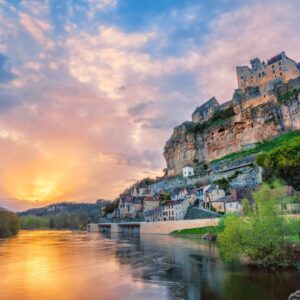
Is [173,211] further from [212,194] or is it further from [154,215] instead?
[212,194]

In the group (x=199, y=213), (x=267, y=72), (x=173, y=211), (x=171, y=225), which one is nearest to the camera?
(x=199, y=213)

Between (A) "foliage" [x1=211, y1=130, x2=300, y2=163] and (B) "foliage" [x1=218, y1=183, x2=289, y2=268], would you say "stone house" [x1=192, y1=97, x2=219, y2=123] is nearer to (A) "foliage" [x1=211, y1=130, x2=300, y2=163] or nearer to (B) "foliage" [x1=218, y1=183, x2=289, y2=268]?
(A) "foliage" [x1=211, y1=130, x2=300, y2=163]

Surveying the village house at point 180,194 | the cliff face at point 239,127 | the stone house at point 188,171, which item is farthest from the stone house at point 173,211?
the cliff face at point 239,127

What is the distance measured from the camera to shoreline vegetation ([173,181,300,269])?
2445 centimetres

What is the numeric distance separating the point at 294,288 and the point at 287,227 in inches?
251

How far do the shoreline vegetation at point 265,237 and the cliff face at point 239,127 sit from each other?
60.3 metres

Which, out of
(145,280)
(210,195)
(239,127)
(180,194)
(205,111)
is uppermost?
(205,111)

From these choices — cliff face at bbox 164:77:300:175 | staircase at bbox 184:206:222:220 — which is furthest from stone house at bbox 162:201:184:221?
cliff face at bbox 164:77:300:175

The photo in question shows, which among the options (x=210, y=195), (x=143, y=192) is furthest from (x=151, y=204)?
(x=210, y=195)

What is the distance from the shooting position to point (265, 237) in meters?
24.2

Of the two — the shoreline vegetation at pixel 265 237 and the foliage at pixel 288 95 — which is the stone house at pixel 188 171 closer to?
the foliage at pixel 288 95

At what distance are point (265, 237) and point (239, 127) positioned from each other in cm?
7358

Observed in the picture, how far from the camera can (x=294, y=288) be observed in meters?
19.3

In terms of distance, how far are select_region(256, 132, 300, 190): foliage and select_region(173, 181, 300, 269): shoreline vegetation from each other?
121ft
